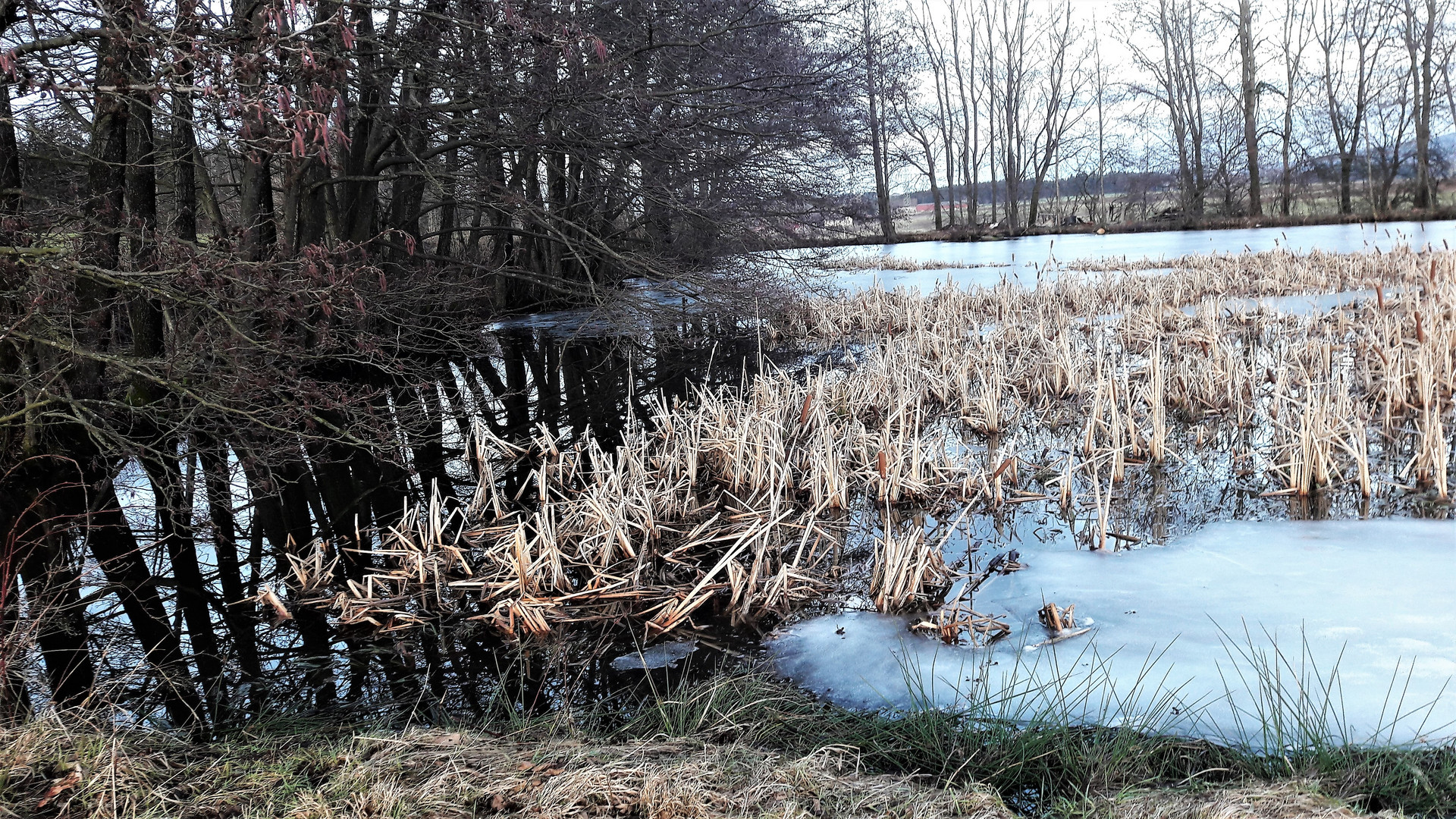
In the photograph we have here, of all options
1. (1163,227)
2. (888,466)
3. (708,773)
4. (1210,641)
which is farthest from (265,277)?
(1163,227)

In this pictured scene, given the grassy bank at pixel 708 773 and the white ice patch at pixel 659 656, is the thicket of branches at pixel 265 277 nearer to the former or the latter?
the grassy bank at pixel 708 773

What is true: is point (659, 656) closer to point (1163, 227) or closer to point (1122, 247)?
point (1122, 247)

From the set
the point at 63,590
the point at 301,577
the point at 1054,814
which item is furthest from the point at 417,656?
the point at 1054,814

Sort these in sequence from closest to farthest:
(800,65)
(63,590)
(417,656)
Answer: (417,656), (63,590), (800,65)

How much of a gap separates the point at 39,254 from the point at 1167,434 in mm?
6928

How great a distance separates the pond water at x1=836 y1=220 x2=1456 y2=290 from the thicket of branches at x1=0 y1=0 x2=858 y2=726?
683 centimetres

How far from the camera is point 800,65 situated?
12.3 metres

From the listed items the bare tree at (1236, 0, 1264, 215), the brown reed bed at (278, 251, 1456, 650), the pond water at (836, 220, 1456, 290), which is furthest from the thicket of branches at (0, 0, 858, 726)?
the bare tree at (1236, 0, 1264, 215)

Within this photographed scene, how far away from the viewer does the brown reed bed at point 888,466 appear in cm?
439

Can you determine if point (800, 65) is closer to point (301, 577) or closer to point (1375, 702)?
point (301, 577)

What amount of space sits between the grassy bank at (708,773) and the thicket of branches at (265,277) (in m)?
0.57

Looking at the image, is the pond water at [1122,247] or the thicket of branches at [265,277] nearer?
the thicket of branches at [265,277]

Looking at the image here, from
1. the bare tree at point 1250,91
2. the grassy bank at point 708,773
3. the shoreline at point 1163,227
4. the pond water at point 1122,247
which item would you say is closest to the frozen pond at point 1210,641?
the grassy bank at point 708,773

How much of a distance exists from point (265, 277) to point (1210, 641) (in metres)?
4.92
